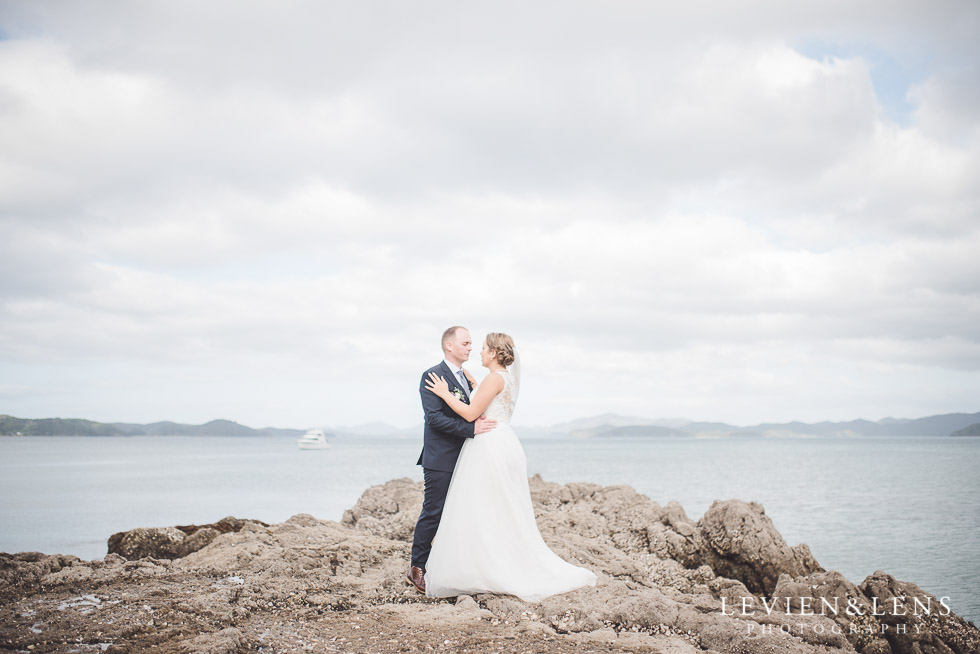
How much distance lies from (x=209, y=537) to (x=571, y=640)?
24.0 ft

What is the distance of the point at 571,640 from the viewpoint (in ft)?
18.0

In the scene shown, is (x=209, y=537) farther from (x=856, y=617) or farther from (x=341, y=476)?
(x=341, y=476)

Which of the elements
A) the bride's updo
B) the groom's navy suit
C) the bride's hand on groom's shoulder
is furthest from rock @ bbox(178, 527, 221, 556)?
the bride's updo

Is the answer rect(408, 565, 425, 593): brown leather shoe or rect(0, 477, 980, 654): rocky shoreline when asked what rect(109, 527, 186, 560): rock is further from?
rect(408, 565, 425, 593): brown leather shoe

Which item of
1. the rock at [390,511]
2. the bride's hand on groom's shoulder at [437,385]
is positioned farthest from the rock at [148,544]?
the bride's hand on groom's shoulder at [437,385]

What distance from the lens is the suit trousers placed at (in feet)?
24.0

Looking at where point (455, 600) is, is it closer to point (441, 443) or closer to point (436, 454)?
point (436, 454)

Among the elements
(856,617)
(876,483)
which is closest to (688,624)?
(856,617)

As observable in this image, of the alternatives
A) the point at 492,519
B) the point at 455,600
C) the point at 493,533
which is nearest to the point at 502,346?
the point at 492,519

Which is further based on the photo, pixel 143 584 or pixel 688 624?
pixel 143 584

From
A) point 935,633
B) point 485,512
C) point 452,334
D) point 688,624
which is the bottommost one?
point 935,633

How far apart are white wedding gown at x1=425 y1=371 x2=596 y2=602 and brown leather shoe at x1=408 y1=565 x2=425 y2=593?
0.52 feet

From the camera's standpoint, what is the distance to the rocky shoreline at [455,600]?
5586 mm

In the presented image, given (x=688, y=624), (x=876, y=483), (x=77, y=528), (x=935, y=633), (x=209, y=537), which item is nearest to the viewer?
(x=688, y=624)
